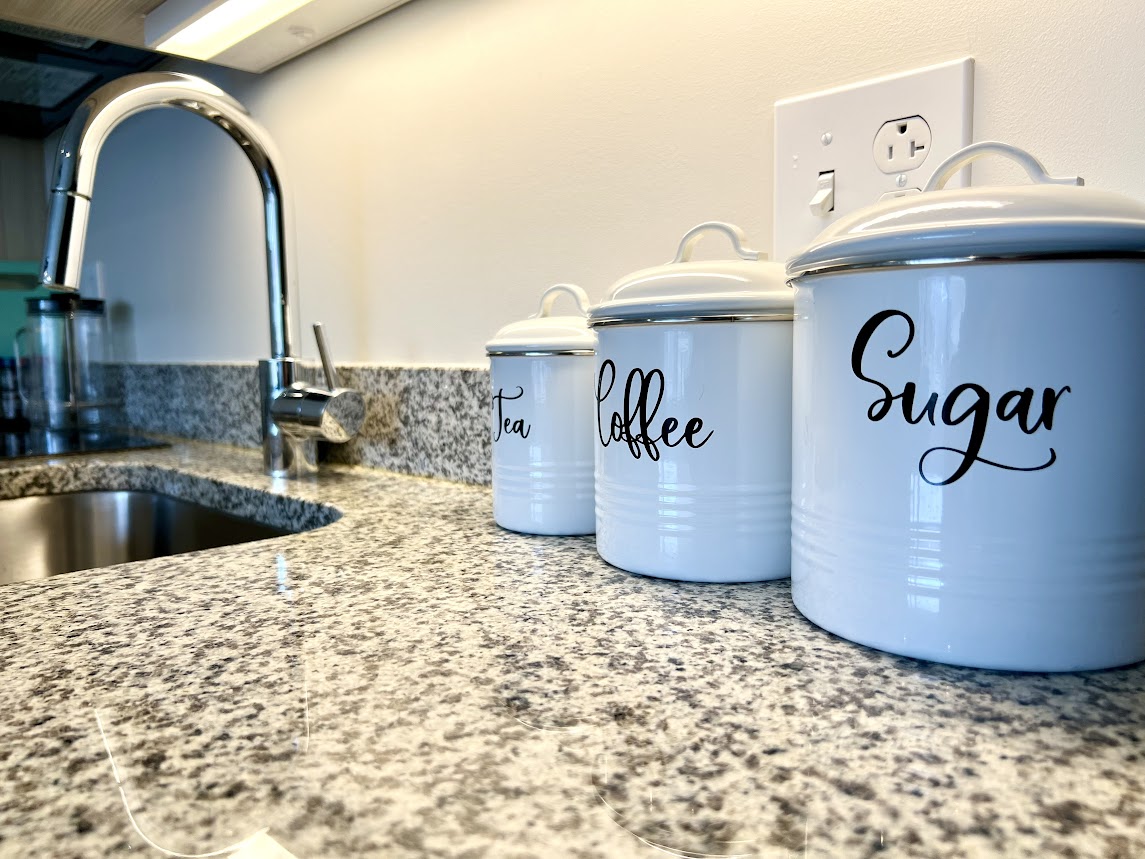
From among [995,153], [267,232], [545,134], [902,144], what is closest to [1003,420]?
[995,153]

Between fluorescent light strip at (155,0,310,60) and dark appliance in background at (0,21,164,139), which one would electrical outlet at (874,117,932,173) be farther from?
dark appliance in background at (0,21,164,139)

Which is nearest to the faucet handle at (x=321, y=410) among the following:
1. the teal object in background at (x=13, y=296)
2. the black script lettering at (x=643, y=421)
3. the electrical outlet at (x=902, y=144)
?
the black script lettering at (x=643, y=421)

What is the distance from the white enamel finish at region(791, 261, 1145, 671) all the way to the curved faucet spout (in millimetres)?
671

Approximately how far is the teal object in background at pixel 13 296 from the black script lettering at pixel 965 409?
74.1 inches

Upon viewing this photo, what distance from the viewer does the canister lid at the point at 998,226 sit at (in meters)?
0.30

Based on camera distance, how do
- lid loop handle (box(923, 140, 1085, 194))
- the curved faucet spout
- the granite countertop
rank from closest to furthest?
1. the granite countertop
2. lid loop handle (box(923, 140, 1085, 194))
3. the curved faucet spout

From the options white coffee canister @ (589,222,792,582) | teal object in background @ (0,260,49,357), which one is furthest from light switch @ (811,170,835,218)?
teal object in background @ (0,260,49,357)

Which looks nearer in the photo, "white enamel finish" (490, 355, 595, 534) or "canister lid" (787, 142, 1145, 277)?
"canister lid" (787, 142, 1145, 277)

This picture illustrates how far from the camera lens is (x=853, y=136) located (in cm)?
55

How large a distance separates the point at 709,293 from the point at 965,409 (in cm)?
15

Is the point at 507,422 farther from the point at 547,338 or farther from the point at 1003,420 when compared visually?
the point at 1003,420

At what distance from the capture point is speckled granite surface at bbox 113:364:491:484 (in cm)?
82

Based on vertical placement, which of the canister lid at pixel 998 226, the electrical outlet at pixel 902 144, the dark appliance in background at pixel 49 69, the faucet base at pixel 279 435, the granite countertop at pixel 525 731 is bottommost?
the granite countertop at pixel 525 731

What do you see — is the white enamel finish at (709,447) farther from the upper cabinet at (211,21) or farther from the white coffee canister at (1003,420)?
→ the upper cabinet at (211,21)
